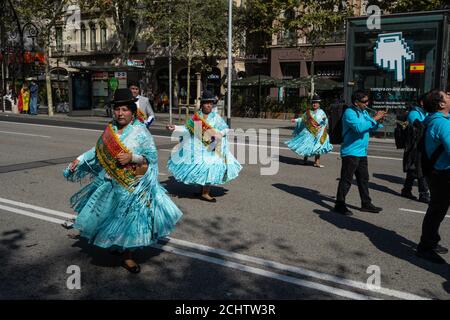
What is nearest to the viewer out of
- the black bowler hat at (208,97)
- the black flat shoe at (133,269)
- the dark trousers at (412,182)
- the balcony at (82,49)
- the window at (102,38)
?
the black flat shoe at (133,269)

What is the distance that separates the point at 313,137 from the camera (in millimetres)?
10945

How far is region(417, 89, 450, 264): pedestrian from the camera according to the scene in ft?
15.1

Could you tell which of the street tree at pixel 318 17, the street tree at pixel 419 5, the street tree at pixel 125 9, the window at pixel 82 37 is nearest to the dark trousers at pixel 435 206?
the street tree at pixel 318 17

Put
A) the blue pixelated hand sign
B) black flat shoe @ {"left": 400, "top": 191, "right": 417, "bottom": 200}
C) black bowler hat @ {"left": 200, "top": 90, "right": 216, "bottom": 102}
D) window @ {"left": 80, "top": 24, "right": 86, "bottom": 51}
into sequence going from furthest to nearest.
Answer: window @ {"left": 80, "top": 24, "right": 86, "bottom": 51} < the blue pixelated hand sign < black flat shoe @ {"left": 400, "top": 191, "right": 417, "bottom": 200} < black bowler hat @ {"left": 200, "top": 90, "right": 216, "bottom": 102}

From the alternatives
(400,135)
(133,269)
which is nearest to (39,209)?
(133,269)

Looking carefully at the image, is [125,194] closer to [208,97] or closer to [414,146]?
[208,97]

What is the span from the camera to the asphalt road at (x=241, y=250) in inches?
158

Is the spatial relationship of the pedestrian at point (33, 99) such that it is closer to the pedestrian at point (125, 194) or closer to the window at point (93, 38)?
the window at point (93, 38)

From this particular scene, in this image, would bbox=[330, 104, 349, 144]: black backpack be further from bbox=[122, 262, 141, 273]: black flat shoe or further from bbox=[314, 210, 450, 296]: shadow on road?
bbox=[122, 262, 141, 273]: black flat shoe

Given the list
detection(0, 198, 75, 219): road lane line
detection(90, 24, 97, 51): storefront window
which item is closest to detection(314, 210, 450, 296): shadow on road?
detection(0, 198, 75, 219): road lane line

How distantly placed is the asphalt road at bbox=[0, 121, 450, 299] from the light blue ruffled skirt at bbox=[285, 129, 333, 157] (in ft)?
7.13

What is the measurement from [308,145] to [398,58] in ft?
25.3

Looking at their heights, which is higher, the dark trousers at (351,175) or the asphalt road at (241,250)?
the dark trousers at (351,175)

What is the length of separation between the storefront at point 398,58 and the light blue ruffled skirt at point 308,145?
20.7 feet
